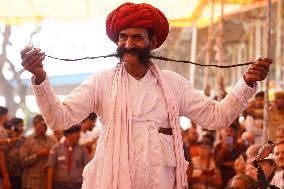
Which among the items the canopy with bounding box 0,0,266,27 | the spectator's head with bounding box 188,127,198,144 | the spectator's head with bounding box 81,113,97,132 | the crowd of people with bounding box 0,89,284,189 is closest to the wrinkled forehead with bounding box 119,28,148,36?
the crowd of people with bounding box 0,89,284,189

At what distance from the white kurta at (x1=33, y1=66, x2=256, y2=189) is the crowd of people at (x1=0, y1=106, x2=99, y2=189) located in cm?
497

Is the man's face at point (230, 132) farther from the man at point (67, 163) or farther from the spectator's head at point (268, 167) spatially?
the spectator's head at point (268, 167)

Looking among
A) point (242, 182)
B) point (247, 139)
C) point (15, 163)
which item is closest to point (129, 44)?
point (242, 182)

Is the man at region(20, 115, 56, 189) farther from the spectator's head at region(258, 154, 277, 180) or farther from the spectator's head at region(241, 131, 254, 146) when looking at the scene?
the spectator's head at region(258, 154, 277, 180)

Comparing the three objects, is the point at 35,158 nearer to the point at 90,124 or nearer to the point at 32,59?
the point at 90,124

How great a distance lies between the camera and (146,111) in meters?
4.04

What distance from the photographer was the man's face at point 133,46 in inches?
160

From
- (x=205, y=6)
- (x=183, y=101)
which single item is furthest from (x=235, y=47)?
(x=183, y=101)

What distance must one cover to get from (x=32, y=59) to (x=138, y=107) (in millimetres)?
711

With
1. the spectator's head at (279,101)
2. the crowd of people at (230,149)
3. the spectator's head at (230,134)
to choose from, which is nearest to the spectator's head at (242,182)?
the crowd of people at (230,149)

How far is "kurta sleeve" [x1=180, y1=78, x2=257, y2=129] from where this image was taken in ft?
13.4

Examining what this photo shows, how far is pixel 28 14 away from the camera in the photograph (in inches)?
517

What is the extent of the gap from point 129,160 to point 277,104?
17.8 feet

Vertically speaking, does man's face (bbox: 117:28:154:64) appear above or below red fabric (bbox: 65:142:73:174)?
above
